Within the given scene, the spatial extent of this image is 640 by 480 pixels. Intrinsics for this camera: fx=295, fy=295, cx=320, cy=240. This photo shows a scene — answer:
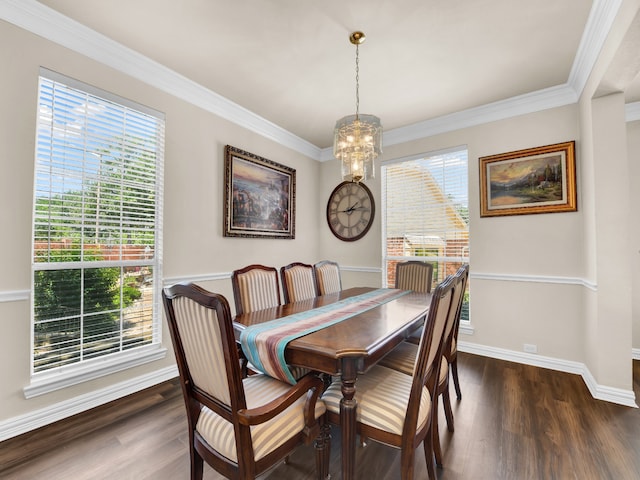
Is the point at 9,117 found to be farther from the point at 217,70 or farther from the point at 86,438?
the point at 86,438

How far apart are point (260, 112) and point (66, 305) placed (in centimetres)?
266

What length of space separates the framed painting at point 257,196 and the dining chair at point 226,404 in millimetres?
2139

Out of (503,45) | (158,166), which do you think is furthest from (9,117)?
(503,45)

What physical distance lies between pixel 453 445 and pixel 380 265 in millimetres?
2520

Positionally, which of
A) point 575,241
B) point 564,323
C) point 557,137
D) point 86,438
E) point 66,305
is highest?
point 557,137

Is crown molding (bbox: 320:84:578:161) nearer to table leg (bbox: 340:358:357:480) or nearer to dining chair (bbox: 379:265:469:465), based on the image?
dining chair (bbox: 379:265:469:465)

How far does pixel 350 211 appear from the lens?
14.7 feet

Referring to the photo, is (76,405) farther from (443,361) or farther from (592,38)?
(592,38)

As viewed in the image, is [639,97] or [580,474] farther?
[639,97]

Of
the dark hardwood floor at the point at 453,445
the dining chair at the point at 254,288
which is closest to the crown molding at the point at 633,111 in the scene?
the dark hardwood floor at the point at 453,445

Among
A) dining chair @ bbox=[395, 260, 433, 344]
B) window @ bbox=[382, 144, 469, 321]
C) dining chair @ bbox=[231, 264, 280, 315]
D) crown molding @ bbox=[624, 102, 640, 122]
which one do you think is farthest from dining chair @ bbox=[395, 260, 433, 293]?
crown molding @ bbox=[624, 102, 640, 122]

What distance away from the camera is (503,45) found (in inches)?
91.0

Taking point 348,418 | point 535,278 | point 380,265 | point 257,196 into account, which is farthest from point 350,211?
point 348,418

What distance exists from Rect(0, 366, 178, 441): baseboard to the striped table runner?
1.56 m
